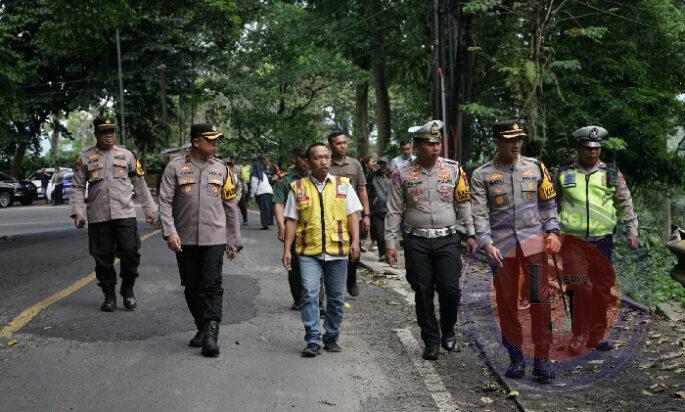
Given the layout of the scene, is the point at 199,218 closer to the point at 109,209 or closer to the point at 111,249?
the point at 109,209

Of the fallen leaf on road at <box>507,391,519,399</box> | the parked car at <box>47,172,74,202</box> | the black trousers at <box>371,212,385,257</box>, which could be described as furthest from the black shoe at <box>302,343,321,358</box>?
the parked car at <box>47,172,74,202</box>

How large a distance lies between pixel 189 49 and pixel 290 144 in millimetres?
7881

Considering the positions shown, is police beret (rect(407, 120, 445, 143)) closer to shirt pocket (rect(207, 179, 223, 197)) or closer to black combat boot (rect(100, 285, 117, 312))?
shirt pocket (rect(207, 179, 223, 197))

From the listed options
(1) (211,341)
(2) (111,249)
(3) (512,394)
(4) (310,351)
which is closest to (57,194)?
(2) (111,249)

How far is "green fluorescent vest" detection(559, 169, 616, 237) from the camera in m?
7.52

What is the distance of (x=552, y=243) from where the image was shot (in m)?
6.68

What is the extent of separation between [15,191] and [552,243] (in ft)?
122

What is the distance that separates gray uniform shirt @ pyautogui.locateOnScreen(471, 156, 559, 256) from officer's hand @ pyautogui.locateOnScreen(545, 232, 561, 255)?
44 millimetres

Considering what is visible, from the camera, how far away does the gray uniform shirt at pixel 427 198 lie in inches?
281

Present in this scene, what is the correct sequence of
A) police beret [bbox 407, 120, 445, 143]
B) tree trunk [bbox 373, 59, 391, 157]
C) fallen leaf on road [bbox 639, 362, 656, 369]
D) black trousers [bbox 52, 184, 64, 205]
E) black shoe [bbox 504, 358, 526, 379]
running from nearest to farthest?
black shoe [bbox 504, 358, 526, 379]
fallen leaf on road [bbox 639, 362, 656, 369]
police beret [bbox 407, 120, 445, 143]
tree trunk [bbox 373, 59, 391, 157]
black trousers [bbox 52, 184, 64, 205]

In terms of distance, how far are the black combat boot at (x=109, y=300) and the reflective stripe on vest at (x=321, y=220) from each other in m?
2.75

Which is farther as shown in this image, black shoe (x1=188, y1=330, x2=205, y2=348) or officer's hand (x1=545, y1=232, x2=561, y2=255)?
black shoe (x1=188, y1=330, x2=205, y2=348)

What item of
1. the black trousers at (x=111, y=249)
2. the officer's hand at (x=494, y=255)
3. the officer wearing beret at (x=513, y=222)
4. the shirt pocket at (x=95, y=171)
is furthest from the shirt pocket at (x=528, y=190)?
the shirt pocket at (x=95, y=171)

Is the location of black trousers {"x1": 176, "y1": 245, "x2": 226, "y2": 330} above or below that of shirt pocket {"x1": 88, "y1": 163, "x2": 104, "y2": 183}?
below
